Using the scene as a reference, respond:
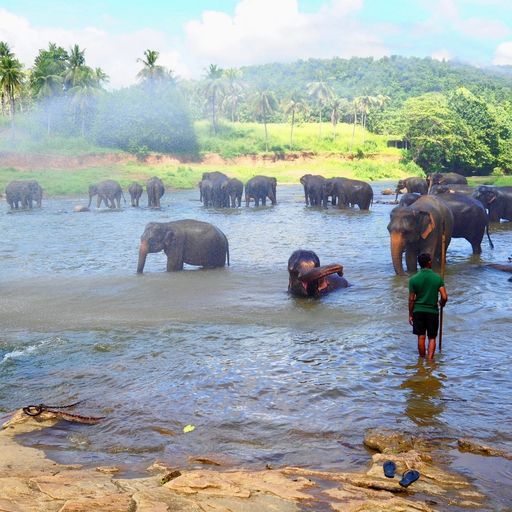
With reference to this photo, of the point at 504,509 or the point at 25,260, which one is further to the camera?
the point at 25,260

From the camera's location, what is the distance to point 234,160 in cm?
6881

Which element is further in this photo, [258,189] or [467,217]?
[258,189]

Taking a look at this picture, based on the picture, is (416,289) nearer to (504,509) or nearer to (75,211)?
(504,509)

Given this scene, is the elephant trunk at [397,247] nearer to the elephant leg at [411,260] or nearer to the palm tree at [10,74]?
the elephant leg at [411,260]

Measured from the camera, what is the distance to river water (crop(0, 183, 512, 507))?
5.80m

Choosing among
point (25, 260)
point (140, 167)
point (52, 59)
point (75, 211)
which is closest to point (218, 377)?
point (25, 260)

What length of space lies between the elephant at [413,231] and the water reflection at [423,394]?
5486 millimetres

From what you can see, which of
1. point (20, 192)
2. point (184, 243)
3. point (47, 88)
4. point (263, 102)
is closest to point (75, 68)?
point (47, 88)

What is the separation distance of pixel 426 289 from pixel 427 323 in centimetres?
41

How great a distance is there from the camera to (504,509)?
14.3 feet

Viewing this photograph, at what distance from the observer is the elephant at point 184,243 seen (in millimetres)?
14195

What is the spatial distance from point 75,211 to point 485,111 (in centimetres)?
Result: 4938

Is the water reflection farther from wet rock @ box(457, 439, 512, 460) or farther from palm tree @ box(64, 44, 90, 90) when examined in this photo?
palm tree @ box(64, 44, 90, 90)

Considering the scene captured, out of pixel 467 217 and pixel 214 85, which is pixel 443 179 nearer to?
pixel 467 217
